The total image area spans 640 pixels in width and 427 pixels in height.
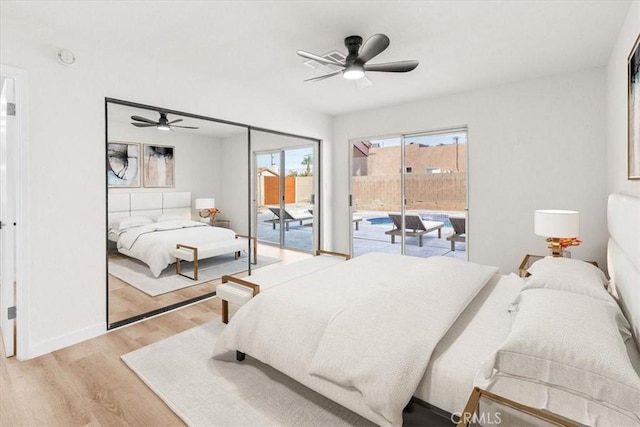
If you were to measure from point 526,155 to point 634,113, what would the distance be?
1759 mm

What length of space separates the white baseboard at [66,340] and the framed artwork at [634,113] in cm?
421

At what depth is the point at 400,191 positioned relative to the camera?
16.5ft

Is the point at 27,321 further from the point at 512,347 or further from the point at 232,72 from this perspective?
the point at 512,347

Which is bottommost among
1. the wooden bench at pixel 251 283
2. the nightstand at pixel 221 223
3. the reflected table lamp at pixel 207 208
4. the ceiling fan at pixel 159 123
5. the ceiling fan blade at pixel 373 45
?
the wooden bench at pixel 251 283

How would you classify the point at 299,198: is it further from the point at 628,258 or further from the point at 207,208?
the point at 628,258

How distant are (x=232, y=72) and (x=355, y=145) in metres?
2.52

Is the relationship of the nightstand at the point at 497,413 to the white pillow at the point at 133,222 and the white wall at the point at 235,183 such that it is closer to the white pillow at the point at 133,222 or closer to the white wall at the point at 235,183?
the white pillow at the point at 133,222

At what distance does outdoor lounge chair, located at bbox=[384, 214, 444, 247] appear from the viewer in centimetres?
489

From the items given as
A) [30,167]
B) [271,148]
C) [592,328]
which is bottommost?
[592,328]

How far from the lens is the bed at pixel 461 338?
47.1 inches

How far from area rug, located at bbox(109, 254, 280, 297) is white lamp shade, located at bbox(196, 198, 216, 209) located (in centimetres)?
63

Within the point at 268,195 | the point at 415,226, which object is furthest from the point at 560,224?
the point at 268,195

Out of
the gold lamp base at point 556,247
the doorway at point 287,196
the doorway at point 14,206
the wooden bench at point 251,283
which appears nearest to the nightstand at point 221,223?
the doorway at point 287,196

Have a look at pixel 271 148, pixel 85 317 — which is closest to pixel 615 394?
pixel 85 317
